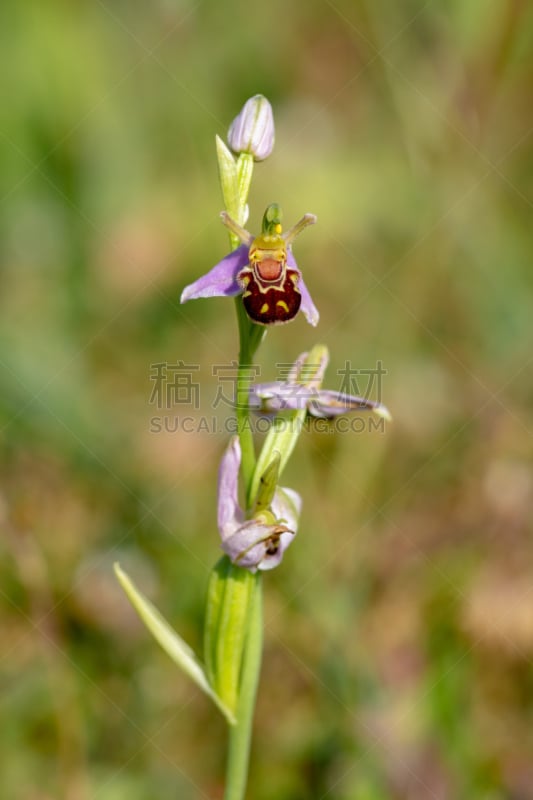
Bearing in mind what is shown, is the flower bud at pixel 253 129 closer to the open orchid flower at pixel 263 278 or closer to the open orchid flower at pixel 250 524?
the open orchid flower at pixel 263 278

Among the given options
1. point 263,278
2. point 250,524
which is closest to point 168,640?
point 250,524

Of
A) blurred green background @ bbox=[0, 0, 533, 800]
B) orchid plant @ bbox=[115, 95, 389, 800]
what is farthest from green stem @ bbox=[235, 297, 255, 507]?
blurred green background @ bbox=[0, 0, 533, 800]

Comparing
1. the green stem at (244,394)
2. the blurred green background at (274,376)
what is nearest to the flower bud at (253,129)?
the green stem at (244,394)

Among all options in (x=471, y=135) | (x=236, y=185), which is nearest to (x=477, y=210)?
(x=471, y=135)

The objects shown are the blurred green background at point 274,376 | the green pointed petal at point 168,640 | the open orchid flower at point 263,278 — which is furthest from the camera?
the blurred green background at point 274,376

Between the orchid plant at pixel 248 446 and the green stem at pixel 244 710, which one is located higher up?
the orchid plant at pixel 248 446

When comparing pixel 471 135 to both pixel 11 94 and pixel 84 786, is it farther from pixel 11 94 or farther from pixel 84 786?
pixel 84 786
